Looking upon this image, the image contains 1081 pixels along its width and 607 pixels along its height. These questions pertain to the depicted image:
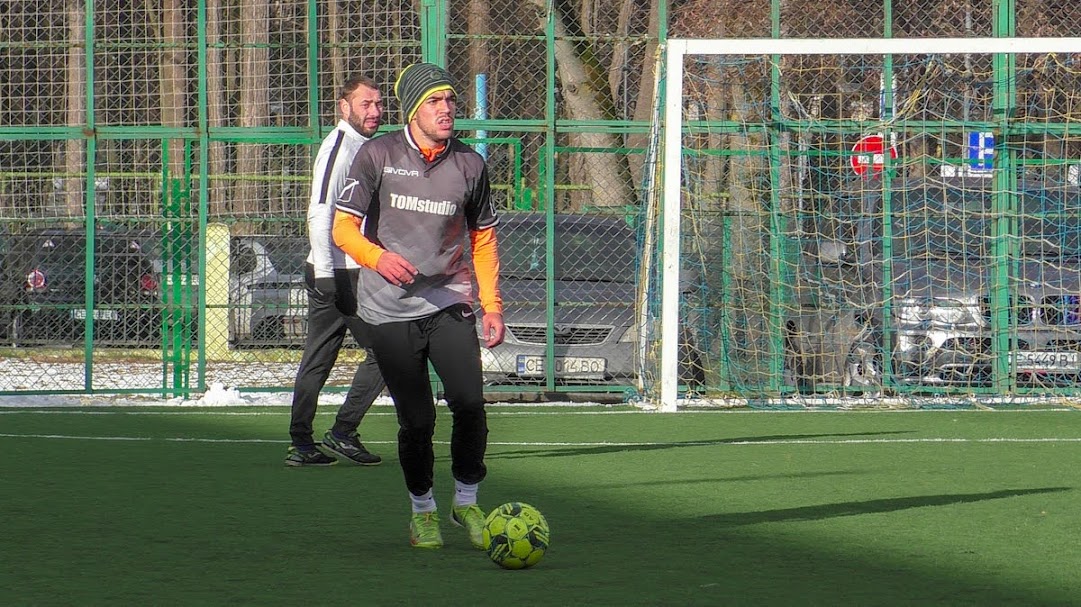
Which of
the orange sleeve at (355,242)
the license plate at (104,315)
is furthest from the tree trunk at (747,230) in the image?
the orange sleeve at (355,242)

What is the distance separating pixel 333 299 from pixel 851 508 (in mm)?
3075

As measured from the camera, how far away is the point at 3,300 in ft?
58.1

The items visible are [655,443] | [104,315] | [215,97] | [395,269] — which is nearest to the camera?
[395,269]

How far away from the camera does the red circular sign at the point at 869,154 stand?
48.3 feet

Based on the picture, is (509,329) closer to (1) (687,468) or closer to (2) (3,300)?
(1) (687,468)

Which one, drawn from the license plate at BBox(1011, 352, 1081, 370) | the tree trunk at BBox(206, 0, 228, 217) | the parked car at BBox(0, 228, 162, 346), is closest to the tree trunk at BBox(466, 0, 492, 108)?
the tree trunk at BBox(206, 0, 228, 217)

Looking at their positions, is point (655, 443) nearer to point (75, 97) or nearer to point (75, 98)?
point (75, 97)

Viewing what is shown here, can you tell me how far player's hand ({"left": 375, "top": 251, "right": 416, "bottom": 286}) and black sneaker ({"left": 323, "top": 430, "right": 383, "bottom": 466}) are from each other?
3452 millimetres

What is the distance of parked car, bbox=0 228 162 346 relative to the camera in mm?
15695

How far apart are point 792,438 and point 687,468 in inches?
76.8

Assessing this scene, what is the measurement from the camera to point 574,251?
48.0 feet

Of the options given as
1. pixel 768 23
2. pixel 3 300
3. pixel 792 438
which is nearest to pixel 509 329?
pixel 792 438

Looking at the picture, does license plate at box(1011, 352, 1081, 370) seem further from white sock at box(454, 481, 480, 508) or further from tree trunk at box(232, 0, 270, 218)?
white sock at box(454, 481, 480, 508)

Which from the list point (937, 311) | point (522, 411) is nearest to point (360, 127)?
point (522, 411)
